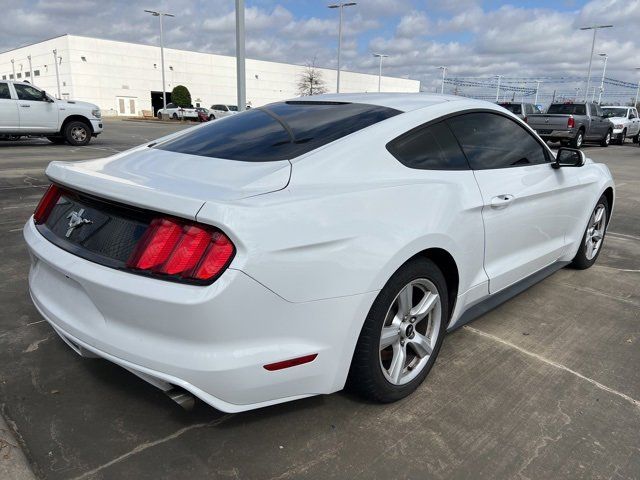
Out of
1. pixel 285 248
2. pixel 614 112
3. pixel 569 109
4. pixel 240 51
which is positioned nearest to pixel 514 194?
pixel 285 248

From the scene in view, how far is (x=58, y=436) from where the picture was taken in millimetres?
2266

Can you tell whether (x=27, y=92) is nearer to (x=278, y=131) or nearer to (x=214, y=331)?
(x=278, y=131)

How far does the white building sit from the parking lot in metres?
66.3

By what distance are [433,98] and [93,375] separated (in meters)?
Answer: 2.52

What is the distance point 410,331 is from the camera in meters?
2.58

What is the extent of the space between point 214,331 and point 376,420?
103cm

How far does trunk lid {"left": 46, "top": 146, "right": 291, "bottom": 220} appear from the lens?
1.94m

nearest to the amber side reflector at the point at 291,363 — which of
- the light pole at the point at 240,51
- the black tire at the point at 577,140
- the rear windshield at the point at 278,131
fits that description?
the rear windshield at the point at 278,131

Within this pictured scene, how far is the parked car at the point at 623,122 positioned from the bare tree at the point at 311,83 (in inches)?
1741

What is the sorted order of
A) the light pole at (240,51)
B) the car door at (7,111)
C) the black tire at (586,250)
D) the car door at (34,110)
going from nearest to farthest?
the black tire at (586,250) → the light pole at (240,51) → the car door at (7,111) → the car door at (34,110)

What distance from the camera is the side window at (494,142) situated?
299cm

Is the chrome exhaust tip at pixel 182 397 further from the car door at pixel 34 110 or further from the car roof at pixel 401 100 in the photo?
the car door at pixel 34 110

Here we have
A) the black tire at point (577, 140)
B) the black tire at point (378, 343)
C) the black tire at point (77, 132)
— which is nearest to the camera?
the black tire at point (378, 343)

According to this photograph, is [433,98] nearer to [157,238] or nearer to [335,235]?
[335,235]
